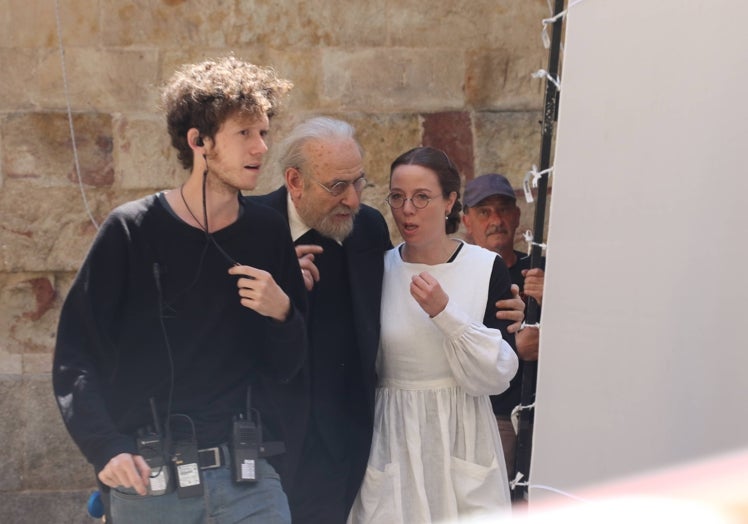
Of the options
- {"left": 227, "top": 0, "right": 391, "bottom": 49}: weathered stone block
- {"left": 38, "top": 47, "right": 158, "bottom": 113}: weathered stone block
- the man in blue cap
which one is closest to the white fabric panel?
the man in blue cap

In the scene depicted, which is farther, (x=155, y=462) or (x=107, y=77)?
(x=107, y=77)

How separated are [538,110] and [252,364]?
299cm

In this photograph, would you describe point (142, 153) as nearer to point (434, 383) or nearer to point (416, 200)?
point (416, 200)

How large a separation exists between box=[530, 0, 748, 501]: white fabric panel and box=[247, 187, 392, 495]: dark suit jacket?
550 mm

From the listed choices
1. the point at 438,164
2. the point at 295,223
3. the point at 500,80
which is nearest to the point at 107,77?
the point at 500,80

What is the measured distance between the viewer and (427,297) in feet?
10.8

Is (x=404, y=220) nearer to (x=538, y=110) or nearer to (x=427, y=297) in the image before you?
(x=427, y=297)

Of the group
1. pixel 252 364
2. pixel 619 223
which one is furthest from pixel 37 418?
pixel 619 223

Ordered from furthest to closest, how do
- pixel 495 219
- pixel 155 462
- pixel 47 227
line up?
pixel 47 227
pixel 495 219
pixel 155 462

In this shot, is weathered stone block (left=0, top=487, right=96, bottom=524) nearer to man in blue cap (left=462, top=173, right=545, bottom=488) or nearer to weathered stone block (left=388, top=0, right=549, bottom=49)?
man in blue cap (left=462, top=173, right=545, bottom=488)

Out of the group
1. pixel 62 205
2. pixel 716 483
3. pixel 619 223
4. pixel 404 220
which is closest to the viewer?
pixel 716 483

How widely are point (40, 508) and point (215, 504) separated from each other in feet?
9.65

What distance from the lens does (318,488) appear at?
3.39 m

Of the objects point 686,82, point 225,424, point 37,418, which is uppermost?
point 686,82
